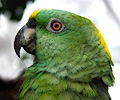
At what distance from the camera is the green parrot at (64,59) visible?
731mm

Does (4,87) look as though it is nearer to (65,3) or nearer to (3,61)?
(3,61)

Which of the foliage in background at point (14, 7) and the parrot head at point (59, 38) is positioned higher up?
the foliage in background at point (14, 7)

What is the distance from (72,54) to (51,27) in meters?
0.18

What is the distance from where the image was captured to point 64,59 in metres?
0.79

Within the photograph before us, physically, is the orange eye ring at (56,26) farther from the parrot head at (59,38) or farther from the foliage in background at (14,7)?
the foliage in background at (14,7)

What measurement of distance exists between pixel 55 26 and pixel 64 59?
0.58 feet

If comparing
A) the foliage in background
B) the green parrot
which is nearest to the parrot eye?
the green parrot

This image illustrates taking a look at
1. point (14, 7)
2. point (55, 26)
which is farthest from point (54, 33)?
point (14, 7)

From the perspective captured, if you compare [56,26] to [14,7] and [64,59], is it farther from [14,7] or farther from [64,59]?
[14,7]

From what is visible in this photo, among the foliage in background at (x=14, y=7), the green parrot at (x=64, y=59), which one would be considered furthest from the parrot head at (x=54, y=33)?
the foliage in background at (x=14, y=7)

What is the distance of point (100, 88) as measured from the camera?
0.80 m

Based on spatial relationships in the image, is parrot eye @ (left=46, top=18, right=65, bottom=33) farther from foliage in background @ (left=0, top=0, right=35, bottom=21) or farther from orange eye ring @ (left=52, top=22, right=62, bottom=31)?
foliage in background @ (left=0, top=0, right=35, bottom=21)

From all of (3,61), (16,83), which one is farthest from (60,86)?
(3,61)

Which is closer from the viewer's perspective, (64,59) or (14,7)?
(64,59)
